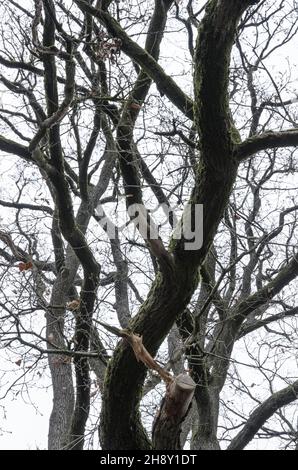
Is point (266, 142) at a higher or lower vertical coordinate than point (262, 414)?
higher

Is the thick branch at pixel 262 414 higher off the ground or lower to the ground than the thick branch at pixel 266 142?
lower

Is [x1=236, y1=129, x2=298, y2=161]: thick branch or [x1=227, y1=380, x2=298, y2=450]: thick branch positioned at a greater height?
[x1=236, y1=129, x2=298, y2=161]: thick branch

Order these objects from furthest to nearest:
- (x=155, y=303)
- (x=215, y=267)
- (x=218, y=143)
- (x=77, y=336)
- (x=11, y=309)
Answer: (x=215, y=267)
(x=77, y=336)
(x=11, y=309)
(x=155, y=303)
(x=218, y=143)

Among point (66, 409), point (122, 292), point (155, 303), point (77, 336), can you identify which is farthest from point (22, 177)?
point (155, 303)

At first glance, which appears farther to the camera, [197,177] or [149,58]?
[149,58]

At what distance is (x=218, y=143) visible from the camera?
13.2 feet

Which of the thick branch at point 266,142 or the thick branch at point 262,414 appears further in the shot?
the thick branch at point 262,414

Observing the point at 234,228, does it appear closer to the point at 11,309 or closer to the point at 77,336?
the point at 77,336

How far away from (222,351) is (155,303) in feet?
8.16

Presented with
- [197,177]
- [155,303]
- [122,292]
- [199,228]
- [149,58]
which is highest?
[149,58]

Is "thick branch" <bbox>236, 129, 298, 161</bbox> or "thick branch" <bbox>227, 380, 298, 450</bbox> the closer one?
"thick branch" <bbox>236, 129, 298, 161</bbox>

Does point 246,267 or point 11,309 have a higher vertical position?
point 246,267

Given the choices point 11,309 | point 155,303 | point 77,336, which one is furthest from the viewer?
point 77,336

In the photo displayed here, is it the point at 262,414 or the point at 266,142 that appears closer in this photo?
the point at 266,142
